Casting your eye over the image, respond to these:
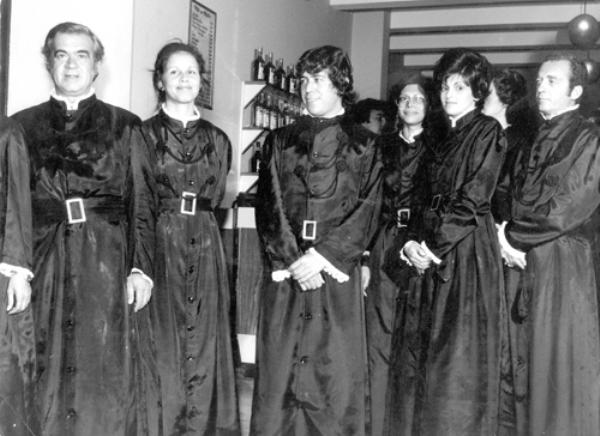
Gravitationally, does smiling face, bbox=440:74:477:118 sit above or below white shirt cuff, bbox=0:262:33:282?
above

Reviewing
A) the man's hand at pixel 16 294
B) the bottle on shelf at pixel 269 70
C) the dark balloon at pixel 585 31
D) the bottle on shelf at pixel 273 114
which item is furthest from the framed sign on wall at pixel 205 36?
the dark balloon at pixel 585 31

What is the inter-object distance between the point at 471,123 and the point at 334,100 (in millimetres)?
532

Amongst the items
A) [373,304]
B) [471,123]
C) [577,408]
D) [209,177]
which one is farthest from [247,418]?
[471,123]

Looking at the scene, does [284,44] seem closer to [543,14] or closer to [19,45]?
[543,14]

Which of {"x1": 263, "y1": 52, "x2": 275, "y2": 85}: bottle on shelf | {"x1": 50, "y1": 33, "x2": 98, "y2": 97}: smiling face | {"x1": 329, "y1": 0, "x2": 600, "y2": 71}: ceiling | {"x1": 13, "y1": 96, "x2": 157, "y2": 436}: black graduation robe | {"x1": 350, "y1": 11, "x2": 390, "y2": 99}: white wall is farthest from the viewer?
{"x1": 350, "y1": 11, "x2": 390, "y2": 99}: white wall

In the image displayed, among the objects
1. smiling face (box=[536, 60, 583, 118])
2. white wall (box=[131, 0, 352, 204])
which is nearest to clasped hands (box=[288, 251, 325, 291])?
smiling face (box=[536, 60, 583, 118])

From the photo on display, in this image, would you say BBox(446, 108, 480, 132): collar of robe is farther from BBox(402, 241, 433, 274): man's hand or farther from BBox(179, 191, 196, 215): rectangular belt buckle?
BBox(179, 191, 196, 215): rectangular belt buckle

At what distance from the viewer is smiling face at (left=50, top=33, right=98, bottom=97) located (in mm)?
2551

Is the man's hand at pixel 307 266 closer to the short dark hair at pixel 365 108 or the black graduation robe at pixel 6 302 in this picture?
the black graduation robe at pixel 6 302

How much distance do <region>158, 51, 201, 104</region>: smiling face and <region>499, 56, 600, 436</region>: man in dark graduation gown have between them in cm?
137

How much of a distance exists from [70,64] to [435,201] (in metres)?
1.43

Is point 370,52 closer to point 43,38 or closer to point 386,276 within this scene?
point 43,38

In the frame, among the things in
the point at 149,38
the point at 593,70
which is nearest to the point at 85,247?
the point at 149,38

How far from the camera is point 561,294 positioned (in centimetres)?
274
